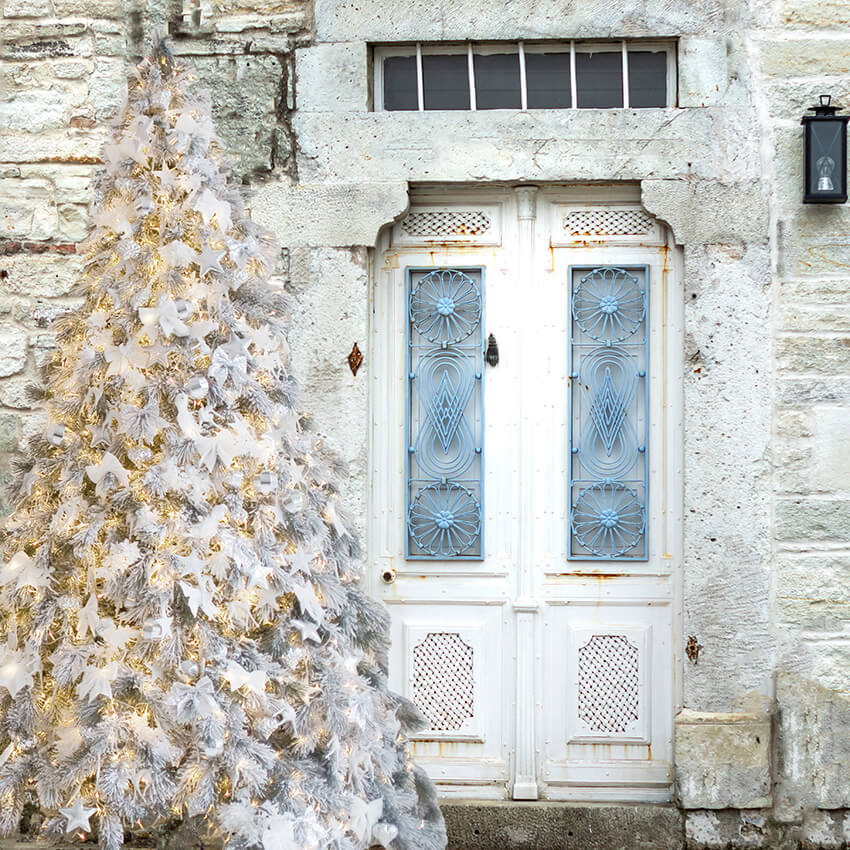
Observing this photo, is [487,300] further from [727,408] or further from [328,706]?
[328,706]

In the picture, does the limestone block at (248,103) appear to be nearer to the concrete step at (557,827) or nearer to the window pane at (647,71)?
the window pane at (647,71)

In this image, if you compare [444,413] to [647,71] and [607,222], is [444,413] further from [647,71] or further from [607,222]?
[647,71]

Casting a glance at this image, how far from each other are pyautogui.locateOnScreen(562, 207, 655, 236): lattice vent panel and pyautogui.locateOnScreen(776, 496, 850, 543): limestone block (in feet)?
3.83

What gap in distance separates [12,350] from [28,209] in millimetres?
545

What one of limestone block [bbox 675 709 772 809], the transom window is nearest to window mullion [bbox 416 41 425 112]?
the transom window

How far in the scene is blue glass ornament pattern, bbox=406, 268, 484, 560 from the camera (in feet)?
15.0

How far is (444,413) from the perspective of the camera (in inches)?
180

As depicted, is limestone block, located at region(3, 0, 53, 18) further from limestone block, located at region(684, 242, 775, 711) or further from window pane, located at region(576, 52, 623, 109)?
limestone block, located at region(684, 242, 775, 711)

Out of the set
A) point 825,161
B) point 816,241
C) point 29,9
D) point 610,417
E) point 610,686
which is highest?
point 29,9

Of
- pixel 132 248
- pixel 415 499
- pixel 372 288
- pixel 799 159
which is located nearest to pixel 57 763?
pixel 132 248

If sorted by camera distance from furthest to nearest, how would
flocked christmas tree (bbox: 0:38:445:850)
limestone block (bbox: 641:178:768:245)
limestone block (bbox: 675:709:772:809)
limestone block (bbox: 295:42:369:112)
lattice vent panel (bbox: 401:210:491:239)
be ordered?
1. lattice vent panel (bbox: 401:210:491:239)
2. limestone block (bbox: 295:42:369:112)
3. limestone block (bbox: 641:178:768:245)
4. limestone block (bbox: 675:709:772:809)
5. flocked christmas tree (bbox: 0:38:445:850)

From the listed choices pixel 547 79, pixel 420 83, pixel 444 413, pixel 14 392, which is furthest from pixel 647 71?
pixel 14 392

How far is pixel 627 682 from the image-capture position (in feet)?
14.8

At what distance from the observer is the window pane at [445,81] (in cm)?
454
